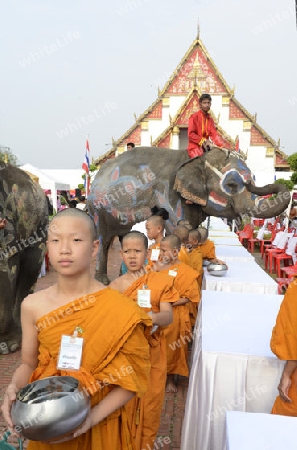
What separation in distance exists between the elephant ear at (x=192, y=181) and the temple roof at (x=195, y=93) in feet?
52.3

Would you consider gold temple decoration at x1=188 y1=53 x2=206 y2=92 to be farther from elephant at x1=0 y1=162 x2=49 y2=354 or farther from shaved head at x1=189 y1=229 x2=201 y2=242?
elephant at x1=0 y1=162 x2=49 y2=354

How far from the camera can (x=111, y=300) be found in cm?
147

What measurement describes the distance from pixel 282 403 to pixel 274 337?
313mm

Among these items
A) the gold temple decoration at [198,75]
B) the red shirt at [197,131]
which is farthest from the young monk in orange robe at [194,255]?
the gold temple decoration at [198,75]

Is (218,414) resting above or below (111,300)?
below

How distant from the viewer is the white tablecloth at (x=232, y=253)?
5504 millimetres

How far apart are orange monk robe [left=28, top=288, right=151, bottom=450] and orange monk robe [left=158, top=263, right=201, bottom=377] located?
1700 mm

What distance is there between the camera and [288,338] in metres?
1.85

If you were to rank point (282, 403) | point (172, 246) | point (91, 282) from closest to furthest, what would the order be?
point (91, 282) < point (282, 403) < point (172, 246)

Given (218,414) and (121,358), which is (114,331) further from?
(218,414)

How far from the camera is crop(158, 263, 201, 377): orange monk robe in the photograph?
3.23 meters

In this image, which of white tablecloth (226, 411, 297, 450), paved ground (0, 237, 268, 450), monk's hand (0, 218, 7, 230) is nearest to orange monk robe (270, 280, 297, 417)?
white tablecloth (226, 411, 297, 450)

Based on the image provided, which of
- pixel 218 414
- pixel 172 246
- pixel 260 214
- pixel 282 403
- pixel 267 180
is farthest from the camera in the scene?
pixel 267 180

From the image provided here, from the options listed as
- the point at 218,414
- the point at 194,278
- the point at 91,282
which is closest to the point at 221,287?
the point at 194,278
